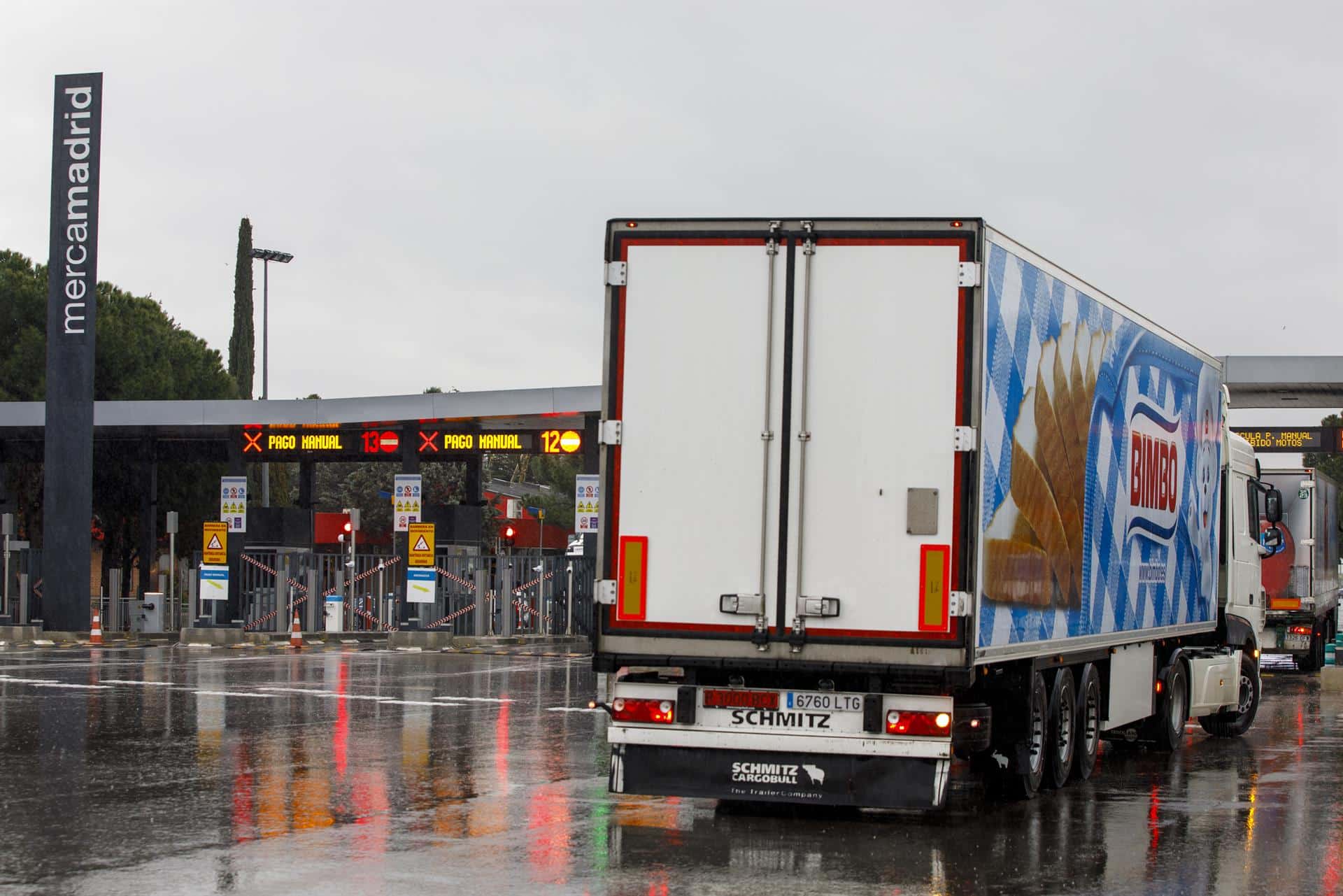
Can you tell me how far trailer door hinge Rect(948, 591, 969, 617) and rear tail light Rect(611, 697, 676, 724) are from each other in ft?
5.69

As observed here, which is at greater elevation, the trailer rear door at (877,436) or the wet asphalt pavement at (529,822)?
the trailer rear door at (877,436)

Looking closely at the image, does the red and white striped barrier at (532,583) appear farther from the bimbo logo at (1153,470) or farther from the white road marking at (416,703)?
the bimbo logo at (1153,470)

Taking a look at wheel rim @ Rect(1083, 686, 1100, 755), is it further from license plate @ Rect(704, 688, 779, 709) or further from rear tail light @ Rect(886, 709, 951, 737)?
license plate @ Rect(704, 688, 779, 709)

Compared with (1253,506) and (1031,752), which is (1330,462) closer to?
(1253,506)

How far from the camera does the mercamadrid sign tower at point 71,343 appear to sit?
36.7m

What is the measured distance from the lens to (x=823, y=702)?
1042 cm

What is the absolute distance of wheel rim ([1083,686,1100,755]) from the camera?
13.2 metres

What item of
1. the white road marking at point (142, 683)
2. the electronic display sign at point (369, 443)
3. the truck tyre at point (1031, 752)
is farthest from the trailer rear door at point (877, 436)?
the electronic display sign at point (369, 443)

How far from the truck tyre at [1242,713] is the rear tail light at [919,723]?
824 centimetres

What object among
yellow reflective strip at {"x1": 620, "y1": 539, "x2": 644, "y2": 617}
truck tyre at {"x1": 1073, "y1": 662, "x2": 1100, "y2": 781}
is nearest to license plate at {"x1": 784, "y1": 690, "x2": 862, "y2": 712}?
yellow reflective strip at {"x1": 620, "y1": 539, "x2": 644, "y2": 617}

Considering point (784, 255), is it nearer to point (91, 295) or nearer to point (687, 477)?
point (687, 477)

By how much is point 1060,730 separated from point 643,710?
3532 mm

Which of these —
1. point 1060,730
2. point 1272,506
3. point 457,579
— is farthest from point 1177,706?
point 457,579

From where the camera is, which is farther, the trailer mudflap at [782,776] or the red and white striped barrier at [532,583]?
the red and white striped barrier at [532,583]
